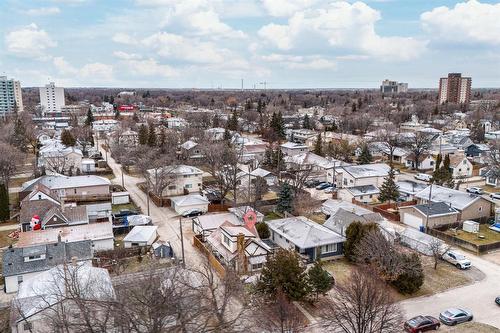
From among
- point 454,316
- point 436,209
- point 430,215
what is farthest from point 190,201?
point 454,316

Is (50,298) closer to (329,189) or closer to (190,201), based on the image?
(190,201)

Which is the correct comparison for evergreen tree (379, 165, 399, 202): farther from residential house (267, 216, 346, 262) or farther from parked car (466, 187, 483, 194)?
residential house (267, 216, 346, 262)

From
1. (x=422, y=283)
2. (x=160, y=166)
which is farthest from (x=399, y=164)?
(x=422, y=283)

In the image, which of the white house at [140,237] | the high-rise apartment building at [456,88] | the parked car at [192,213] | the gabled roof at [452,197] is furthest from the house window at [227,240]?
the high-rise apartment building at [456,88]

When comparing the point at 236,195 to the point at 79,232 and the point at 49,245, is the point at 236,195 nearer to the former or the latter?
the point at 79,232

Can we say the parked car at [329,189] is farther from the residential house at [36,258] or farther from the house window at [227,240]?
the residential house at [36,258]
